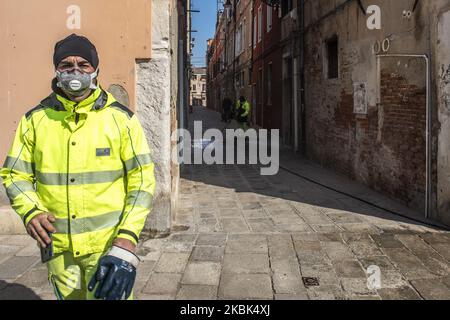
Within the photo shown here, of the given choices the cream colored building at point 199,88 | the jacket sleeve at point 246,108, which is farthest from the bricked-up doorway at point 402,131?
the cream colored building at point 199,88

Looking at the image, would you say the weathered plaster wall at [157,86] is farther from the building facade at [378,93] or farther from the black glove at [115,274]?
the building facade at [378,93]

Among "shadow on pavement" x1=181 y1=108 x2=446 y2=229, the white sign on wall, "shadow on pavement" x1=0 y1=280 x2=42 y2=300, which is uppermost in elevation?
the white sign on wall

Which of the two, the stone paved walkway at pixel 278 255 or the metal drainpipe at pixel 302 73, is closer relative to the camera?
the stone paved walkway at pixel 278 255

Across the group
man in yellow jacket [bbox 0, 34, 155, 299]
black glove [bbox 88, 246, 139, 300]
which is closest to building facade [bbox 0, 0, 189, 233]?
man in yellow jacket [bbox 0, 34, 155, 299]

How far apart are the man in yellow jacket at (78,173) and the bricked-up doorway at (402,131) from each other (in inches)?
181

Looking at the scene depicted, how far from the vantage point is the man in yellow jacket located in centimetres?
214

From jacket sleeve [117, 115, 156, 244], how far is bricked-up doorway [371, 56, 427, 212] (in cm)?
453

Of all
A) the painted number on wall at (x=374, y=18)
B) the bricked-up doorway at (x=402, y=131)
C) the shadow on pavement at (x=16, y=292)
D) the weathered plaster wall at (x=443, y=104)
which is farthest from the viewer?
the painted number on wall at (x=374, y=18)

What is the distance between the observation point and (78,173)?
214 cm

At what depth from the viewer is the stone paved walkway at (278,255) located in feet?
11.7

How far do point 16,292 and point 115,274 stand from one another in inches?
80.8

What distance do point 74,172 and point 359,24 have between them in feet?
22.1

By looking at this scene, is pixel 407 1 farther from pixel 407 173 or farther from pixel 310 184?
pixel 310 184

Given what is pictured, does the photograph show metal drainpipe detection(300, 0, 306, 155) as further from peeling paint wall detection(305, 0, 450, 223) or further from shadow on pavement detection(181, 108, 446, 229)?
peeling paint wall detection(305, 0, 450, 223)
